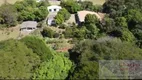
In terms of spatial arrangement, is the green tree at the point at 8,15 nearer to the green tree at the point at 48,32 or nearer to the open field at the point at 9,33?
the open field at the point at 9,33

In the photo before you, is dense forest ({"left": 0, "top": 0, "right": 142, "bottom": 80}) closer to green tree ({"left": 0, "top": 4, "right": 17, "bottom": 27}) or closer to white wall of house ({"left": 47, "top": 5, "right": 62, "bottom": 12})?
green tree ({"left": 0, "top": 4, "right": 17, "bottom": 27})

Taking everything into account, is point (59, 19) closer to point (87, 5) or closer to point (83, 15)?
point (83, 15)

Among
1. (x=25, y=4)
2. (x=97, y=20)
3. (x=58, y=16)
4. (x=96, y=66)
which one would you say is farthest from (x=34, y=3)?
(x=96, y=66)

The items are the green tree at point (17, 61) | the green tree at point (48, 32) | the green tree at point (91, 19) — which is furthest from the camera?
the green tree at point (91, 19)

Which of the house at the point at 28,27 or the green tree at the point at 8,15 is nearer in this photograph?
the house at the point at 28,27

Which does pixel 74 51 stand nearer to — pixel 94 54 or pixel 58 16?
pixel 94 54

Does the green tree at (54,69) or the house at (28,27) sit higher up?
the house at (28,27)

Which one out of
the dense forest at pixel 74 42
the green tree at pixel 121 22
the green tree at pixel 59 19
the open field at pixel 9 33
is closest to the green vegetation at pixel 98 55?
the dense forest at pixel 74 42

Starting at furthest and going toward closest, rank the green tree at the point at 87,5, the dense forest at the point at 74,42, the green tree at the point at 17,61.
→ the green tree at the point at 87,5
the dense forest at the point at 74,42
the green tree at the point at 17,61

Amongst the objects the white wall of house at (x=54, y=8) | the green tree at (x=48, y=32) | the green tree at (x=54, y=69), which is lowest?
the green tree at (x=54, y=69)
